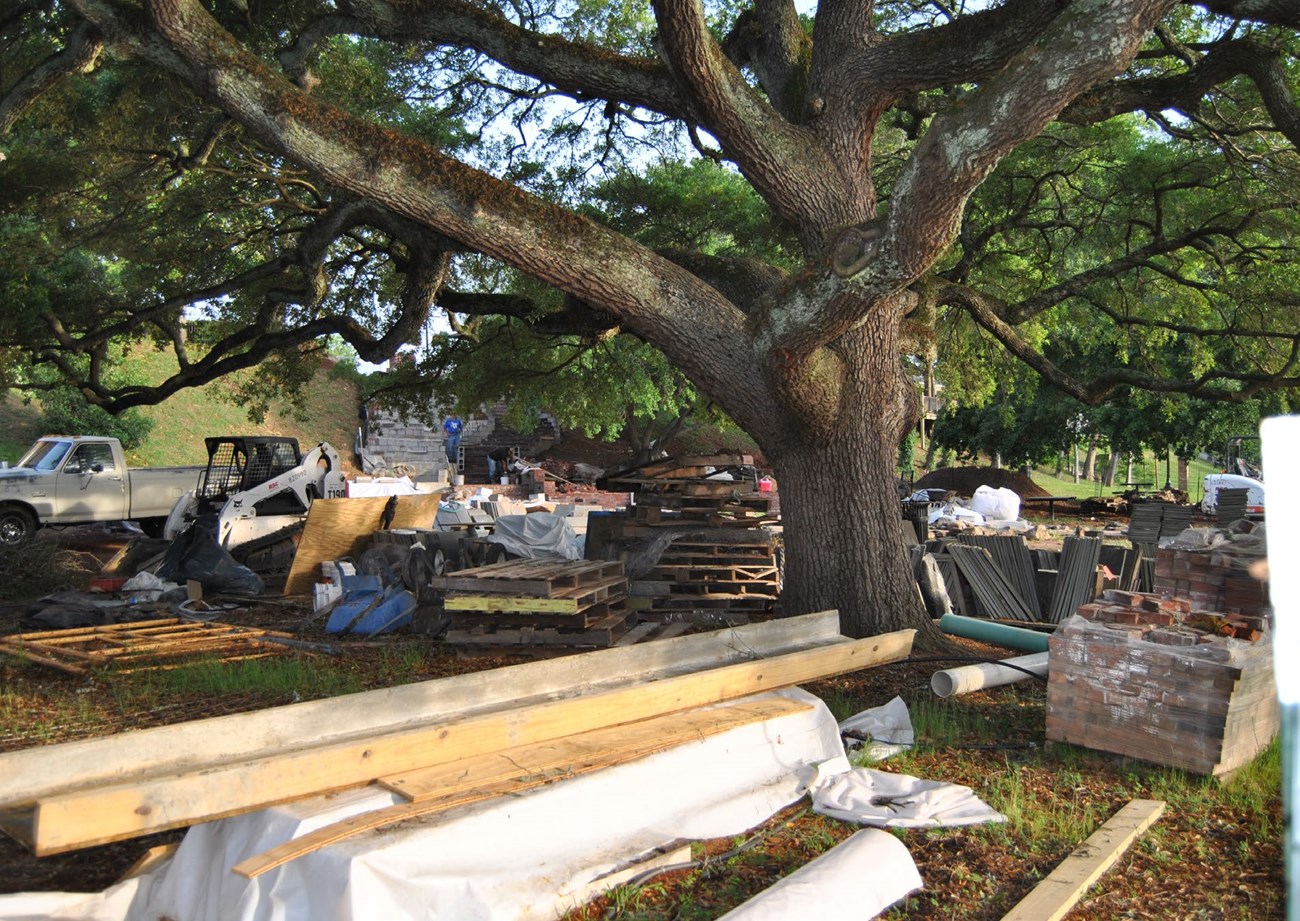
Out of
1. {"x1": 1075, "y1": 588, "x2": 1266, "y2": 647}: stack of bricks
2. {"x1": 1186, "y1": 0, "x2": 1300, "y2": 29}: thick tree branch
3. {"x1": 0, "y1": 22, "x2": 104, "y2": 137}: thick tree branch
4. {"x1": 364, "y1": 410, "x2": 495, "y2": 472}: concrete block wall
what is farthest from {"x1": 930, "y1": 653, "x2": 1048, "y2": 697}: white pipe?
{"x1": 364, "y1": 410, "x2": 495, "y2": 472}: concrete block wall

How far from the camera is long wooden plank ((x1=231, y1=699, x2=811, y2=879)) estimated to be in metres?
3.62

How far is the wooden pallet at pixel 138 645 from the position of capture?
818 centimetres

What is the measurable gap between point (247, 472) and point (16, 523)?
4.90 m

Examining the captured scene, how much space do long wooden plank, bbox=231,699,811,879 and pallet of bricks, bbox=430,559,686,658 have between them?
3089 mm

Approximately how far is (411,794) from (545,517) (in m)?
9.29

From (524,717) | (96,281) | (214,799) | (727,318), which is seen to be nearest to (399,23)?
(727,318)

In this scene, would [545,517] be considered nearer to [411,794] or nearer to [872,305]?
[872,305]

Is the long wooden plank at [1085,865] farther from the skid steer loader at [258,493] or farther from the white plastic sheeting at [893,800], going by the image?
the skid steer loader at [258,493]

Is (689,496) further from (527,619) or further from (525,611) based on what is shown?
(525,611)

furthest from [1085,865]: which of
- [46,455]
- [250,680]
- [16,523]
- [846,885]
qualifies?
[46,455]

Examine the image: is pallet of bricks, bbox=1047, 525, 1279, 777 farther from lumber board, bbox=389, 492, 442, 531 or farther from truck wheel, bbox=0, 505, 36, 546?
truck wheel, bbox=0, 505, 36, 546

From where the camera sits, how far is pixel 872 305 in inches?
260

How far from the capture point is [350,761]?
161 inches

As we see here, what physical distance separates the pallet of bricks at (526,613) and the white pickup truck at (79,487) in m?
12.2
